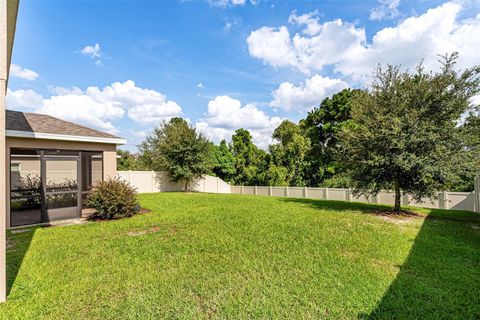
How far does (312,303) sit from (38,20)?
11823mm

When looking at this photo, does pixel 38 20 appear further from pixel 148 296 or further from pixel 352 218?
pixel 352 218

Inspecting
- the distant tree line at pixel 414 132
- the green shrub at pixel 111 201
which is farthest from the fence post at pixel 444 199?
the green shrub at pixel 111 201

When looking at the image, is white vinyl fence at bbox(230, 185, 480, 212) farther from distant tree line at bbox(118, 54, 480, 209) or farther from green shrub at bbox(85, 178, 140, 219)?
green shrub at bbox(85, 178, 140, 219)

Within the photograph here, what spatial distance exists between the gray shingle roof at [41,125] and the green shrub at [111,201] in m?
2.26

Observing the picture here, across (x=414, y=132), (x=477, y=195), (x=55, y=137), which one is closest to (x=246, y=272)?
(x=414, y=132)

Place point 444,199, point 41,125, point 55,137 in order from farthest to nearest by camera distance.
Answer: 1. point 444,199
2. point 41,125
3. point 55,137

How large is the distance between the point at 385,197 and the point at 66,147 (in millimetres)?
15843

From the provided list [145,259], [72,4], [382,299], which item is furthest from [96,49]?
[382,299]

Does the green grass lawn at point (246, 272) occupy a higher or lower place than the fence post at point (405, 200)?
higher

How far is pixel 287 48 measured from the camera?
14.3 m

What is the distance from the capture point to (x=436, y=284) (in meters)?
3.67

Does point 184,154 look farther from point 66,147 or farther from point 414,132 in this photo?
point 414,132

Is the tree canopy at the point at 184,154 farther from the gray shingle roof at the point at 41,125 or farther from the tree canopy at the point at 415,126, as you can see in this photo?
the tree canopy at the point at 415,126

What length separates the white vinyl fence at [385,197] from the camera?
39.3ft
